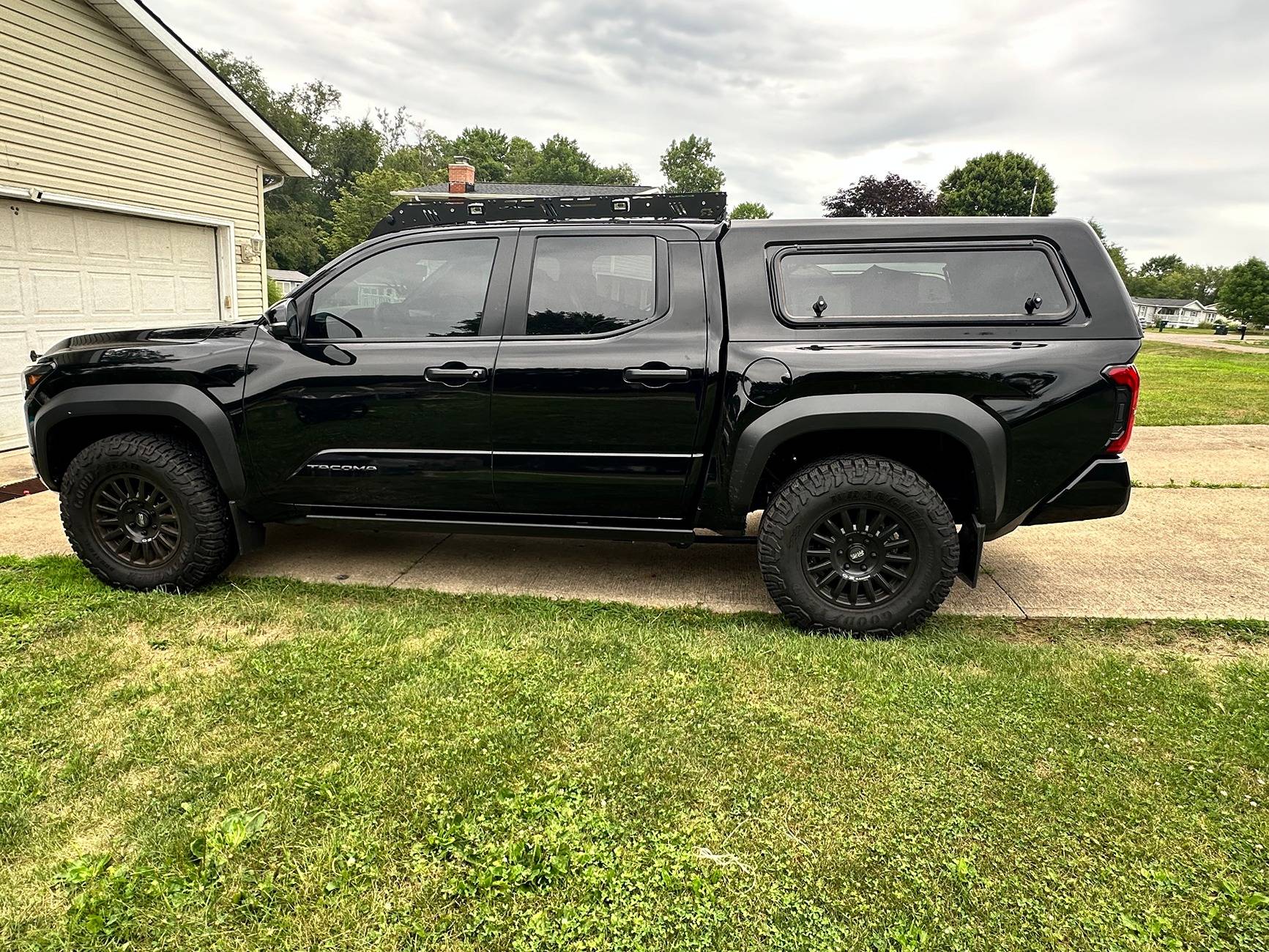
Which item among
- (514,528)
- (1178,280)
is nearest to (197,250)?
(514,528)

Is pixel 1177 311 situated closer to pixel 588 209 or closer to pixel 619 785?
pixel 588 209

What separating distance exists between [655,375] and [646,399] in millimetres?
115

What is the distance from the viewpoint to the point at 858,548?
3363 mm

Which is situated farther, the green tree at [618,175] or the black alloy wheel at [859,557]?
the green tree at [618,175]

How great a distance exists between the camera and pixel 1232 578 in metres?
4.12

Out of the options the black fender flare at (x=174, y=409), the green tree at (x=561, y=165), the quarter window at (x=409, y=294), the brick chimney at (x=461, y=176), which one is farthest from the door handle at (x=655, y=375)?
the green tree at (x=561, y=165)

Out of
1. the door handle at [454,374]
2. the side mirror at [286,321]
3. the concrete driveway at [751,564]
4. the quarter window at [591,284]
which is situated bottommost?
the concrete driveway at [751,564]

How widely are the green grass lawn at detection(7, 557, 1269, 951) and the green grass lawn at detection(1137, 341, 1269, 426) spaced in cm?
704

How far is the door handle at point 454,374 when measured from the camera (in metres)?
3.53

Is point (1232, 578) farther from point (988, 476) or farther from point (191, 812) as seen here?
point (191, 812)

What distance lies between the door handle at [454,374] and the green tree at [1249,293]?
5856cm

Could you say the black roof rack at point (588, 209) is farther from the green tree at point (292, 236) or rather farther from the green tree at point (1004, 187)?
the green tree at point (1004, 187)

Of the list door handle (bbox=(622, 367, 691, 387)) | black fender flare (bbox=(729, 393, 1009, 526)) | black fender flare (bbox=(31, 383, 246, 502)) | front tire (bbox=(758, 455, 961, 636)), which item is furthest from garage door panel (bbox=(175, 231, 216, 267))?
front tire (bbox=(758, 455, 961, 636))

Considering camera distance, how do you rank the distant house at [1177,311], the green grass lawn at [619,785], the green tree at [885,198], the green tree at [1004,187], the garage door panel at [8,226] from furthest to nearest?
the distant house at [1177,311], the green tree at [1004,187], the green tree at [885,198], the garage door panel at [8,226], the green grass lawn at [619,785]
